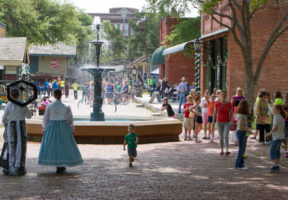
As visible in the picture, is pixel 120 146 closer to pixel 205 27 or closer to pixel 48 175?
pixel 48 175

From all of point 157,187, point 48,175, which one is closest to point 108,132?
point 48,175

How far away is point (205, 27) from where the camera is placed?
31.3 m

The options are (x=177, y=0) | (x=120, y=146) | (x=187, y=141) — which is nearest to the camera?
(x=120, y=146)

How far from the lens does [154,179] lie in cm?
959

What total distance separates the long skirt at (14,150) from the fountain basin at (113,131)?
16.1 feet

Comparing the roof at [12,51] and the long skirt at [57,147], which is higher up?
the roof at [12,51]

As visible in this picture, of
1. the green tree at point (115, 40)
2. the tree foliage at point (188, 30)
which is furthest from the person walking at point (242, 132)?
the green tree at point (115, 40)

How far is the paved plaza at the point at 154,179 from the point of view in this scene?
828 centimetres

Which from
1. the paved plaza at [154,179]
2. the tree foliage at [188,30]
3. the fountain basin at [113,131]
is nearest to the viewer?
the paved plaza at [154,179]

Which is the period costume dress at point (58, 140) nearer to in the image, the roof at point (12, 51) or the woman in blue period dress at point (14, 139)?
the woman in blue period dress at point (14, 139)

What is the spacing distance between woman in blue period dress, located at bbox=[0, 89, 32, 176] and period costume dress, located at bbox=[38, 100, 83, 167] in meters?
0.40

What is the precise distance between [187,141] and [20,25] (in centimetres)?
3834

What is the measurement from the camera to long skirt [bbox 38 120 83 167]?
10023 mm

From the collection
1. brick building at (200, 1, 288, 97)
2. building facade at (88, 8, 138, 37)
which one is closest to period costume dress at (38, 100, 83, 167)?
brick building at (200, 1, 288, 97)
